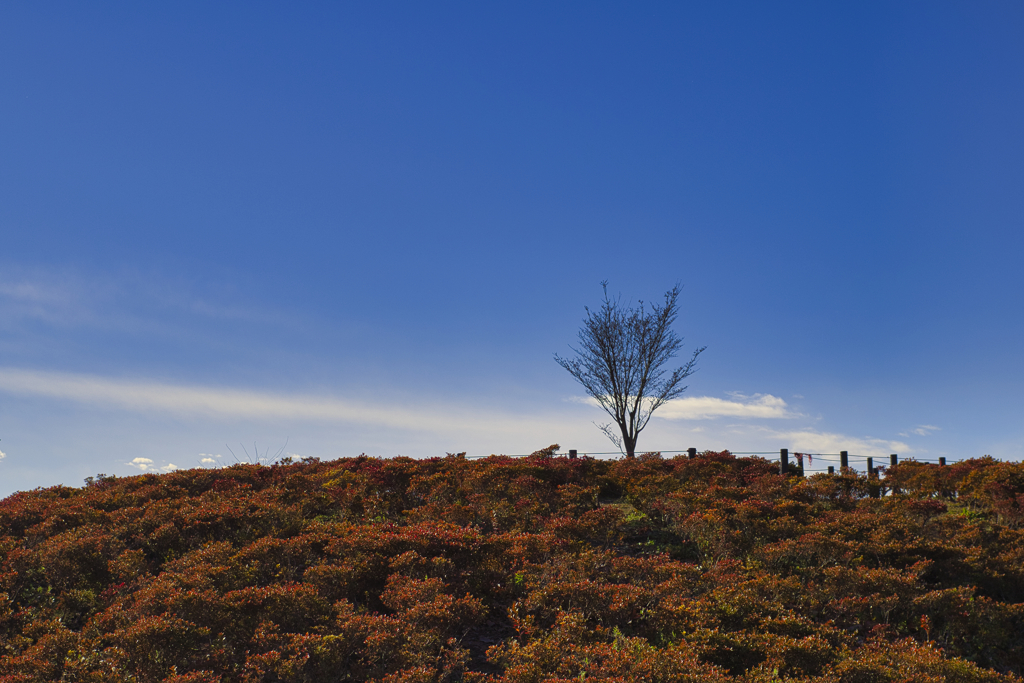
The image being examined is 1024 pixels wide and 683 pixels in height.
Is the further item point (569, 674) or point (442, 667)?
point (442, 667)

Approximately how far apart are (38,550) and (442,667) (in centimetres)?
731

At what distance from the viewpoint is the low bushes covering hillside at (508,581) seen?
5703 millimetres

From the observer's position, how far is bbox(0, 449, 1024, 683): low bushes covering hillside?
5.70 meters

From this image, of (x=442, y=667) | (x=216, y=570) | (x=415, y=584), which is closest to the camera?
(x=442, y=667)

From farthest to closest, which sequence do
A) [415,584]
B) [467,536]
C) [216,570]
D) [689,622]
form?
1. [467,536]
2. [216,570]
3. [415,584]
4. [689,622]

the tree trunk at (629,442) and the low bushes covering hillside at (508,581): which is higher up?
the tree trunk at (629,442)

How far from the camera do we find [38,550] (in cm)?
905

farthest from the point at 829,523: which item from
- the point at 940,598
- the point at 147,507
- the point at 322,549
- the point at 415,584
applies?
the point at 147,507

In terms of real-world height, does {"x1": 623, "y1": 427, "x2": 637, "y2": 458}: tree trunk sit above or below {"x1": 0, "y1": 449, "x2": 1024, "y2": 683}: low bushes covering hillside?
above

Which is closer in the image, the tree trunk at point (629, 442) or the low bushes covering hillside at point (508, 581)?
the low bushes covering hillside at point (508, 581)

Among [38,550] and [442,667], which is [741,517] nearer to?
[442,667]

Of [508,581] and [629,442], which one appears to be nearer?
[508,581]

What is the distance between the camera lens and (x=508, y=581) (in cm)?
737

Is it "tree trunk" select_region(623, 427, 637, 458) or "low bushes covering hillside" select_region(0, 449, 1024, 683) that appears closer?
"low bushes covering hillside" select_region(0, 449, 1024, 683)
